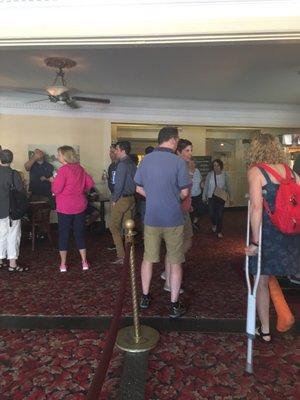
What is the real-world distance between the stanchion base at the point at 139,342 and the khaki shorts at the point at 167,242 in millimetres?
573

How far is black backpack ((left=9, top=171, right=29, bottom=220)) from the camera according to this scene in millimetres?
4324

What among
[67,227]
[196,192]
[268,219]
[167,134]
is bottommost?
[67,227]

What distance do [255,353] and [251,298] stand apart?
564 mm

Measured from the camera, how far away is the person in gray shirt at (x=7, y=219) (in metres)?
4.31

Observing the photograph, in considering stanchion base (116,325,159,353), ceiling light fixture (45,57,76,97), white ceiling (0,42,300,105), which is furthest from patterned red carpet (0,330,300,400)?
ceiling light fixture (45,57,76,97)

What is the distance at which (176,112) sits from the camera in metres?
7.93

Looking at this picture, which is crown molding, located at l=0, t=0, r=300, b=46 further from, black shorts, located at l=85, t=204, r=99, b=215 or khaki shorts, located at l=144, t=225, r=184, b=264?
black shorts, located at l=85, t=204, r=99, b=215

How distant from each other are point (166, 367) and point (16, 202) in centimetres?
271

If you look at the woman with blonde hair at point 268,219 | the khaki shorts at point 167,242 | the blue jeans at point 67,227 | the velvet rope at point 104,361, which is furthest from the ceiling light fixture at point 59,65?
the velvet rope at point 104,361

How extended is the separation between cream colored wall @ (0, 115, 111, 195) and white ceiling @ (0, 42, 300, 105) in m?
0.51

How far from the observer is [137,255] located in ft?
17.9

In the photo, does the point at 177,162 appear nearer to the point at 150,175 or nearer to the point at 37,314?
the point at 150,175

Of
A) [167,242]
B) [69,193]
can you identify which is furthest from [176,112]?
[167,242]

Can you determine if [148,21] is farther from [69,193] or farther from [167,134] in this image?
[69,193]
